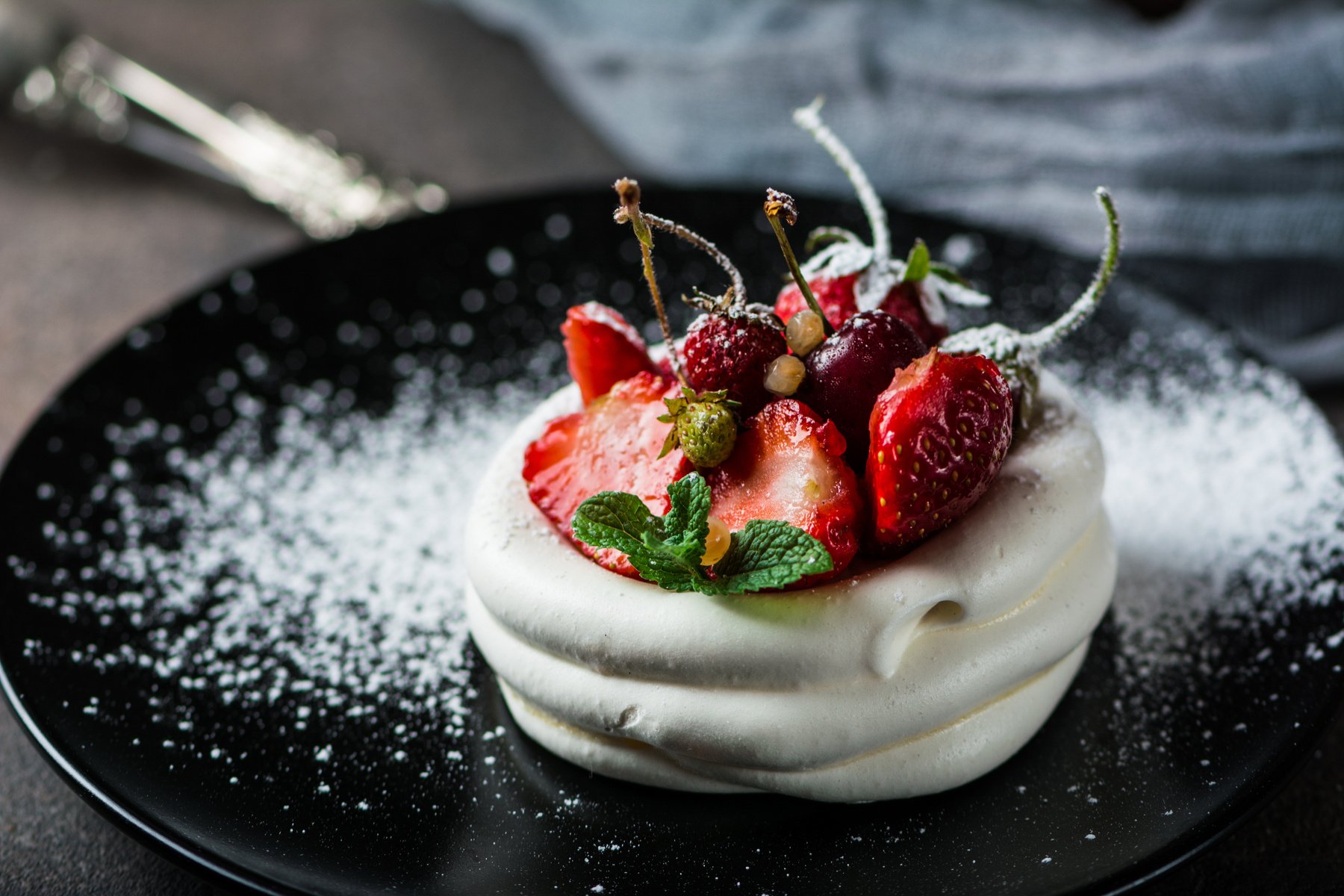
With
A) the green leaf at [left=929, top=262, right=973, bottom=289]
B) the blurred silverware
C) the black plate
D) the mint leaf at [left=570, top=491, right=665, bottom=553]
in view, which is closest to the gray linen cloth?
the black plate

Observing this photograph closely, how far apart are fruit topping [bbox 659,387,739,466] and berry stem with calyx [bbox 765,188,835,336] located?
15cm

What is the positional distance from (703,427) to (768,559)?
0.16m

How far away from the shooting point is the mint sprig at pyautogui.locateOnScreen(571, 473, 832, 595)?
1.25 meters

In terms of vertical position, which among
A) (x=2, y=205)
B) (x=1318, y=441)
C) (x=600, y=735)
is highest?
(x=2, y=205)

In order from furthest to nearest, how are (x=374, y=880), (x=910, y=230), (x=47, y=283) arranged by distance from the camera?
(x=47, y=283) → (x=910, y=230) → (x=374, y=880)

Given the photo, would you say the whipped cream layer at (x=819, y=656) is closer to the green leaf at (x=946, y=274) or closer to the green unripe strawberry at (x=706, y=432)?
the green unripe strawberry at (x=706, y=432)

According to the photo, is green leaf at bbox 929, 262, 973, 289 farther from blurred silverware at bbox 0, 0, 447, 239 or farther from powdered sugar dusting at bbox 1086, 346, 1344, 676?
blurred silverware at bbox 0, 0, 447, 239

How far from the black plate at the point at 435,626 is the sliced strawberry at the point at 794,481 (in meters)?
0.29

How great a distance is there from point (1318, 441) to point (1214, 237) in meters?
0.62

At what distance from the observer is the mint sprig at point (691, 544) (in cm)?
125

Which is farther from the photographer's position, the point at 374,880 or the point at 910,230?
the point at 910,230

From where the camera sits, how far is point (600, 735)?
4.66ft

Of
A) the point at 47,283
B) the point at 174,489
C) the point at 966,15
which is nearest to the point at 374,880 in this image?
the point at 174,489

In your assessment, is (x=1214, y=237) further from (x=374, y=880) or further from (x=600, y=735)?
(x=374, y=880)
